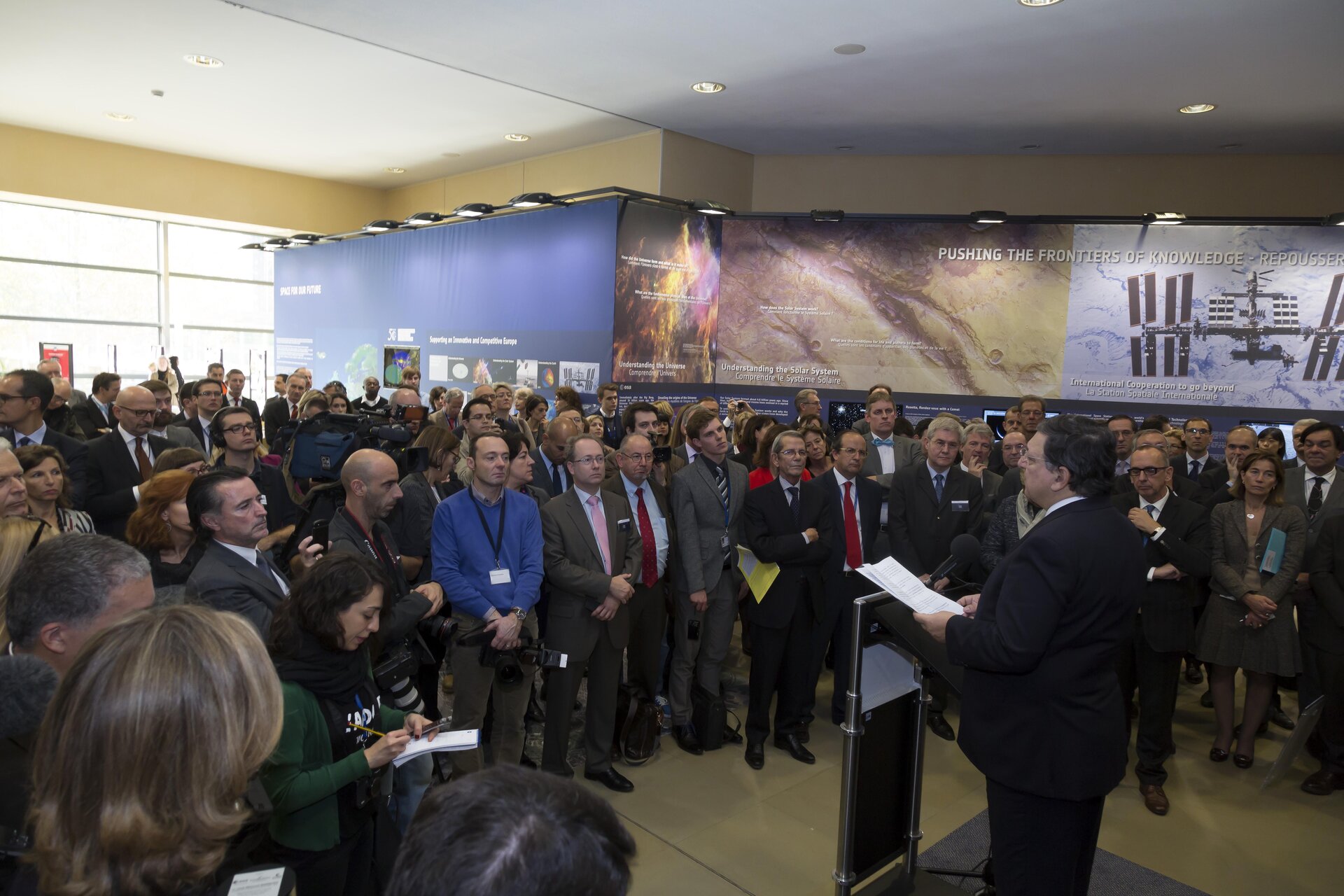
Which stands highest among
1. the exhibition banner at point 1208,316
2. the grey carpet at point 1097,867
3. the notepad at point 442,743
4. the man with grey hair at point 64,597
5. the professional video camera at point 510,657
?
the exhibition banner at point 1208,316

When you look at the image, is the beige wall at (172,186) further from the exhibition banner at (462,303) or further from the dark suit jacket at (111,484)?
the dark suit jacket at (111,484)

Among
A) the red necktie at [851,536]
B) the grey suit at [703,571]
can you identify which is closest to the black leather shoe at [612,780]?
the grey suit at [703,571]

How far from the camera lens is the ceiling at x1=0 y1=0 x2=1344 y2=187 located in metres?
6.20

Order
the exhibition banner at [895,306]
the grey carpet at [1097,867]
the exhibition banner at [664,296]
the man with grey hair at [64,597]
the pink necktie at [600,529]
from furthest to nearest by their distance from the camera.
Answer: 1. the exhibition banner at [664,296]
2. the exhibition banner at [895,306]
3. the pink necktie at [600,529]
4. the grey carpet at [1097,867]
5. the man with grey hair at [64,597]

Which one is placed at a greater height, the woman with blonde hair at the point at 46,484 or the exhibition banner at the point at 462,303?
the exhibition banner at the point at 462,303

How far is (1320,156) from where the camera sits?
916cm

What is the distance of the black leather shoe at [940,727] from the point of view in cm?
457

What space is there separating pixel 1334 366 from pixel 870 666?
26.8 feet

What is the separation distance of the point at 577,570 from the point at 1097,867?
2525mm

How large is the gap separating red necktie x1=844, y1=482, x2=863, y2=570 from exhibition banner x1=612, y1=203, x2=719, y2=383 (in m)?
5.01

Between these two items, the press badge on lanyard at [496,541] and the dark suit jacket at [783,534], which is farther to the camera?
the dark suit jacket at [783,534]

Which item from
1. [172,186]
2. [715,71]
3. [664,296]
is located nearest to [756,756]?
[715,71]

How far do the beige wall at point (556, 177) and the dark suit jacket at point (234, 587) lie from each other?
8.14 metres

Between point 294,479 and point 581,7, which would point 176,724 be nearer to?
point 294,479
